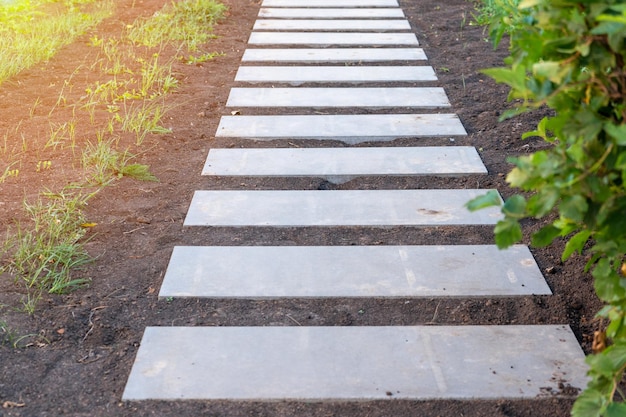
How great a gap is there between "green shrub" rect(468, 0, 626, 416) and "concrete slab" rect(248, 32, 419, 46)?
4.50 meters

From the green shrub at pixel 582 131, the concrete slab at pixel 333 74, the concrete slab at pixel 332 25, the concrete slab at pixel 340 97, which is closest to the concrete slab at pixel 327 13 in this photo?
the concrete slab at pixel 332 25

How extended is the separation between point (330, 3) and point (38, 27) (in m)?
2.85

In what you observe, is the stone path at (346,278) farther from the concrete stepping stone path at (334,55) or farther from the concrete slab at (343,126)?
the concrete stepping stone path at (334,55)

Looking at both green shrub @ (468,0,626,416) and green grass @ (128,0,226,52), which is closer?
green shrub @ (468,0,626,416)

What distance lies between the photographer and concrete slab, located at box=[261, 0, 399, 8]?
24.5ft

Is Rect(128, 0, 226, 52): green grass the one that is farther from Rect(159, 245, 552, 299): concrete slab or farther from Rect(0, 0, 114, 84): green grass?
Rect(159, 245, 552, 299): concrete slab

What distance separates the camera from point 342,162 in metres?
3.82

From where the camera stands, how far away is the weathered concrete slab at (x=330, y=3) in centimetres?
746

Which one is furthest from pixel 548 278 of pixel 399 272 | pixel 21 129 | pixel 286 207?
pixel 21 129

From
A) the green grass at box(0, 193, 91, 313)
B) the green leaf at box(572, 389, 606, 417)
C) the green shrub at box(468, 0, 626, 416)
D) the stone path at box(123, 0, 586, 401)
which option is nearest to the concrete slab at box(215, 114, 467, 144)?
the stone path at box(123, 0, 586, 401)

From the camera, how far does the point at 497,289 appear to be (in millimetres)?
2686

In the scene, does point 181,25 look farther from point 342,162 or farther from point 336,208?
point 336,208

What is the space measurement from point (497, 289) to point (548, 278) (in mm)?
240

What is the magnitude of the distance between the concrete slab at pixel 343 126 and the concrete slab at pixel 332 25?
2.28 m
